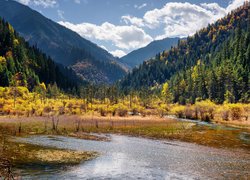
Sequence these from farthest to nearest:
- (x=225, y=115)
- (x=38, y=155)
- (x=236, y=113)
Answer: (x=225, y=115) → (x=236, y=113) → (x=38, y=155)

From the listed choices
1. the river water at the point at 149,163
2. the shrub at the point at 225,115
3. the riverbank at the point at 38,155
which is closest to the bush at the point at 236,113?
the shrub at the point at 225,115

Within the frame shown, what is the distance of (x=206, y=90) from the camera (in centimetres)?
19725

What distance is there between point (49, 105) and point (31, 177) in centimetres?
11772

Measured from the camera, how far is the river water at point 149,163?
33.4 m

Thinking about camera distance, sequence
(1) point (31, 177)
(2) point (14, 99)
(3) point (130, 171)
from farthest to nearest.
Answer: (2) point (14, 99)
(3) point (130, 171)
(1) point (31, 177)

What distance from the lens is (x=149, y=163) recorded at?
41.3m

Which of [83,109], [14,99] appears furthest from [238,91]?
[14,99]

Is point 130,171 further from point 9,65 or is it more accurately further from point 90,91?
point 9,65

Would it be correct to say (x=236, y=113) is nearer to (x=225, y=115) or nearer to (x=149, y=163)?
(x=225, y=115)

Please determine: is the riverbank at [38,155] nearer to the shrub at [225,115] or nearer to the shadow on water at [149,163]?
the shadow on water at [149,163]

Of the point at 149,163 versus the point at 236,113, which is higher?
the point at 236,113

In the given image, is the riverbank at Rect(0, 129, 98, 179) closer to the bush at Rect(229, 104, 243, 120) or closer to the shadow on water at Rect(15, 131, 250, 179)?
the shadow on water at Rect(15, 131, 250, 179)

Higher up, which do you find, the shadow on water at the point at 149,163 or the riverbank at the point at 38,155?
the riverbank at the point at 38,155

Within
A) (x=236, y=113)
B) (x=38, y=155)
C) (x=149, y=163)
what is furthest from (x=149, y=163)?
(x=236, y=113)
